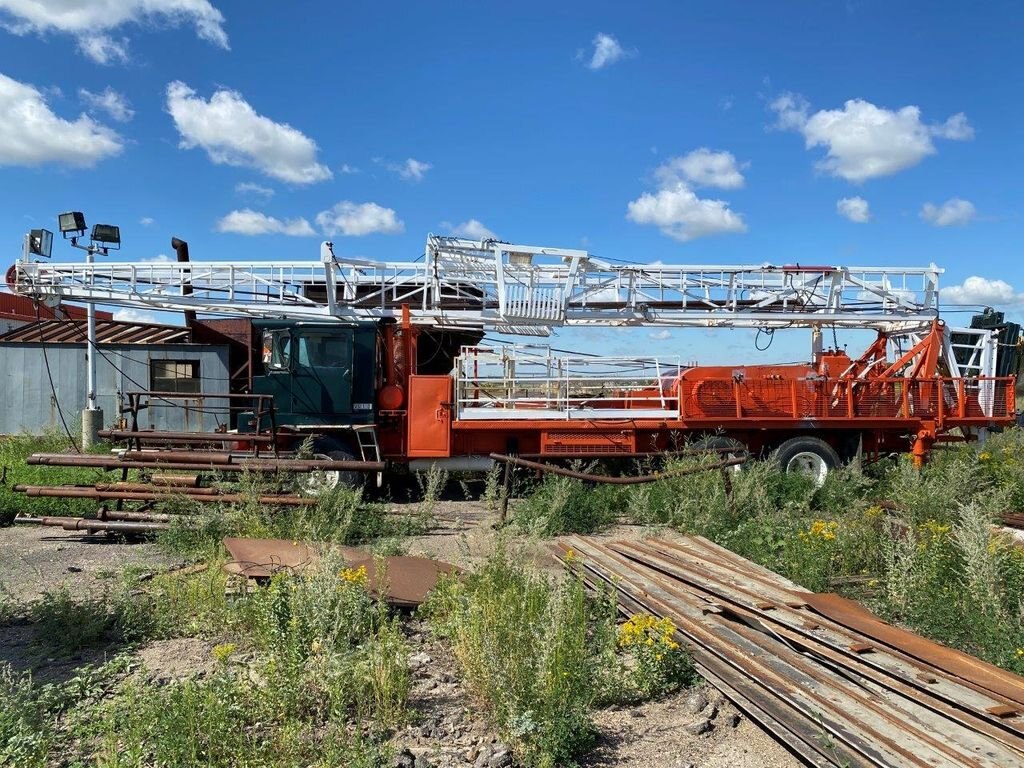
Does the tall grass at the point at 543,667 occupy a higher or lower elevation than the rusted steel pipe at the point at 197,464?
lower

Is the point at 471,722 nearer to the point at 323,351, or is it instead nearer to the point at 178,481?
the point at 178,481

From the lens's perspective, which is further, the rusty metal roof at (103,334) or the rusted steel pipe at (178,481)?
the rusty metal roof at (103,334)

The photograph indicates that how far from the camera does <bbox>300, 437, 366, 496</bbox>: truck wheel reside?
407 inches

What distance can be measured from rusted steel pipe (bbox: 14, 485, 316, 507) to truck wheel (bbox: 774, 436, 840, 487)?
729 cm

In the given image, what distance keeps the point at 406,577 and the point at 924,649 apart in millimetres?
3583

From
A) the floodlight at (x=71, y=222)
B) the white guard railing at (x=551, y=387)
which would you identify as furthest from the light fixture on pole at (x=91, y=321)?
the white guard railing at (x=551, y=387)

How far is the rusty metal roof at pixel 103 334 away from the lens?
16.9 meters

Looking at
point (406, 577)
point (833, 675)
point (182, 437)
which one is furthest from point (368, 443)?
point (833, 675)

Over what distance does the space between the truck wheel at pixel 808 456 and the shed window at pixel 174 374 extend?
39.5 ft

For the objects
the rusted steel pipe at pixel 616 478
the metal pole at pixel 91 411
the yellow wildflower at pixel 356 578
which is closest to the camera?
the yellow wildflower at pixel 356 578

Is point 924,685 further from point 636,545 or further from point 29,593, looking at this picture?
point 29,593

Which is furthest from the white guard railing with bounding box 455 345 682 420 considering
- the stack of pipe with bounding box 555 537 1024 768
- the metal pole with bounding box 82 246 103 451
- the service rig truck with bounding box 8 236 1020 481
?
the metal pole with bounding box 82 246 103 451

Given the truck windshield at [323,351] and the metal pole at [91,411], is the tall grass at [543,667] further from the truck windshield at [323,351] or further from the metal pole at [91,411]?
the metal pole at [91,411]

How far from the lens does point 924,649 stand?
4.41m
